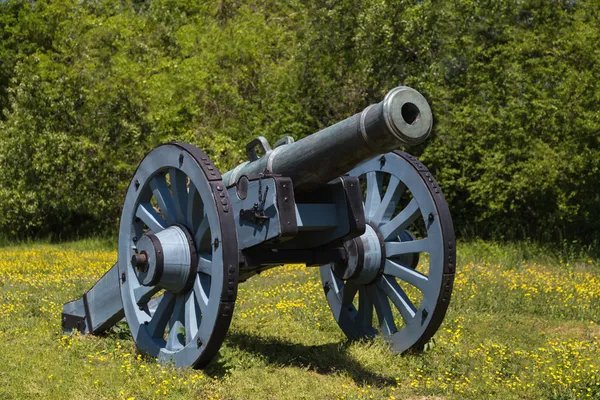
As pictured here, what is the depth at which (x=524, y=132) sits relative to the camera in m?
17.5

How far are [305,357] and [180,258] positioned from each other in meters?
1.73

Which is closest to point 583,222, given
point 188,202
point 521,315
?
point 521,315

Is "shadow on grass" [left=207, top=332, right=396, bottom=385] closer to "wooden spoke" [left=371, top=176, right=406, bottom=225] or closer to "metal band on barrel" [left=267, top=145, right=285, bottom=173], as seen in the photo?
"wooden spoke" [left=371, top=176, right=406, bottom=225]

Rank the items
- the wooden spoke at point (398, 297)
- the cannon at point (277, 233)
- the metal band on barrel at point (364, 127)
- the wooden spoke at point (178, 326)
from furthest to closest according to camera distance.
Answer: the wooden spoke at point (398, 297)
the wooden spoke at point (178, 326)
the cannon at point (277, 233)
the metal band on barrel at point (364, 127)

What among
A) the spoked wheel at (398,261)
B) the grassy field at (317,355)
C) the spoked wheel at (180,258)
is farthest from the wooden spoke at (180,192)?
the spoked wheel at (398,261)

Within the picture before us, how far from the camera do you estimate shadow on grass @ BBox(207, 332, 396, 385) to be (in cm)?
686

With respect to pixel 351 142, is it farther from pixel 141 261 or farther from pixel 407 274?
pixel 141 261

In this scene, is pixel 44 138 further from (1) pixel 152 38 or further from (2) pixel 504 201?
(2) pixel 504 201

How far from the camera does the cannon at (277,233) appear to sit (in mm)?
5961

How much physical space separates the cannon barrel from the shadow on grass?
1.60 metres

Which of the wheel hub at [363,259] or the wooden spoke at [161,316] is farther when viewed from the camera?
the wheel hub at [363,259]

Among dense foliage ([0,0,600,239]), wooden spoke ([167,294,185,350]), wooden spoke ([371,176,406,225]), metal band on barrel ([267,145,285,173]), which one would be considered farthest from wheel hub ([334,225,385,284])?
dense foliage ([0,0,600,239])

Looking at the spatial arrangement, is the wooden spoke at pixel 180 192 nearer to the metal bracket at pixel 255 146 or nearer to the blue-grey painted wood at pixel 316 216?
the metal bracket at pixel 255 146

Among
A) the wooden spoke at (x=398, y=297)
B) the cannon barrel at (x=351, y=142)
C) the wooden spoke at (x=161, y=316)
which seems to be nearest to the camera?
the cannon barrel at (x=351, y=142)
